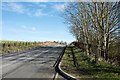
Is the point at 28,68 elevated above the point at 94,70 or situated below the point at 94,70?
below

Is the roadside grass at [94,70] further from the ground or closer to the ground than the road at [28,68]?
further from the ground

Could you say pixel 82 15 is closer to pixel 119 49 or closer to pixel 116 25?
pixel 116 25

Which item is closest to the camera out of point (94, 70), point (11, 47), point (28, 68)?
point (94, 70)

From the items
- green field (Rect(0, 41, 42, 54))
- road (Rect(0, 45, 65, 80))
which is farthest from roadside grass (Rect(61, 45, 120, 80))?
green field (Rect(0, 41, 42, 54))

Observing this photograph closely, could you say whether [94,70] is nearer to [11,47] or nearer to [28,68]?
[28,68]

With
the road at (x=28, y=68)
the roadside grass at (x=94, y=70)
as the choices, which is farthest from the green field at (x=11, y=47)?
the roadside grass at (x=94, y=70)

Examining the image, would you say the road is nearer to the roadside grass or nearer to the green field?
the roadside grass

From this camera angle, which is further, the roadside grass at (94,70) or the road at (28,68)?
the road at (28,68)

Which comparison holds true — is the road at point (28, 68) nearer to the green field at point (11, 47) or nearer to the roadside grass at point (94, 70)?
the roadside grass at point (94, 70)

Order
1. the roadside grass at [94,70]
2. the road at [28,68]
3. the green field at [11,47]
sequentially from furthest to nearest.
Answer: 1. the green field at [11,47]
2. the road at [28,68]
3. the roadside grass at [94,70]

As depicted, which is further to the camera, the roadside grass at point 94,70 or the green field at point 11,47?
the green field at point 11,47

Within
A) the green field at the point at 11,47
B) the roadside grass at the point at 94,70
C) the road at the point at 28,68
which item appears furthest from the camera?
the green field at the point at 11,47

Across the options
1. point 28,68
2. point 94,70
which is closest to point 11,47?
point 28,68

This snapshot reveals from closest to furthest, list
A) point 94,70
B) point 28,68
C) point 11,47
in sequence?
point 94,70, point 28,68, point 11,47
